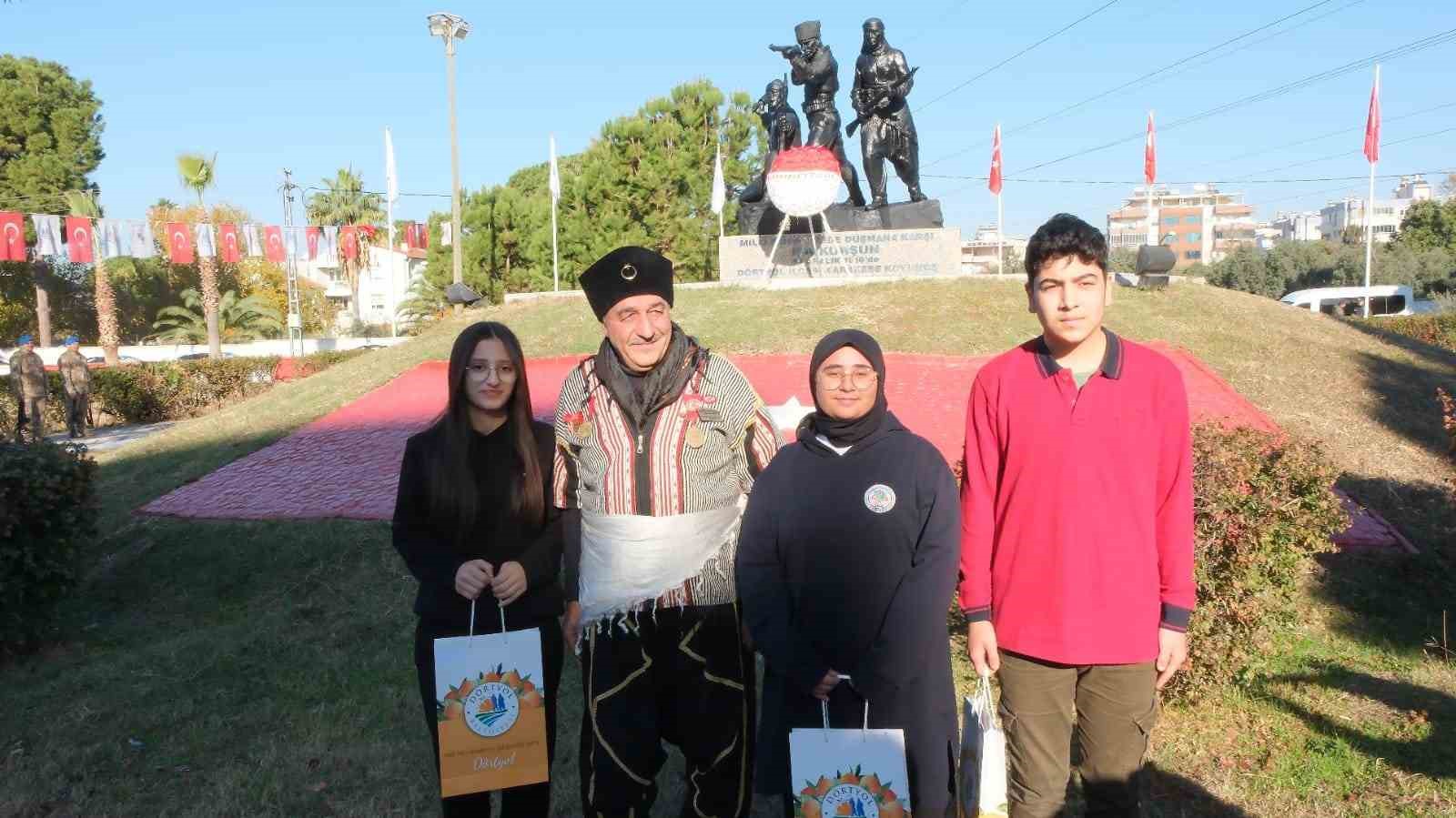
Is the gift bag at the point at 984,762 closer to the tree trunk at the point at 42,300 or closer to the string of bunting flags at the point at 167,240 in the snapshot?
the string of bunting flags at the point at 167,240

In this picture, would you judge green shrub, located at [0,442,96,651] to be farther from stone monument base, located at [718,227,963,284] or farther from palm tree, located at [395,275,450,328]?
palm tree, located at [395,275,450,328]

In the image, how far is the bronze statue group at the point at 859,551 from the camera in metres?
2.28

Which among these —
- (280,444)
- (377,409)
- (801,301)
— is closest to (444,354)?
(377,409)

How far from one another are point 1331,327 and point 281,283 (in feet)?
140

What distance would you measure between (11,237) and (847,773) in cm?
2290

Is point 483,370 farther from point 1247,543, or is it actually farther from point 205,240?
point 205,240

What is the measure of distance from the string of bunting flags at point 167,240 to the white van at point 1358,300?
26.1 metres

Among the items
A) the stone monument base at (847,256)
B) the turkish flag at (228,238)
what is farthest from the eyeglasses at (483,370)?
the turkish flag at (228,238)

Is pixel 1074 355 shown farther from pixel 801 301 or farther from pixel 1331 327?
pixel 1331 327

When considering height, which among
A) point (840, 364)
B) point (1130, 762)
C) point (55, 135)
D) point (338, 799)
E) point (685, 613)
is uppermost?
point (55, 135)

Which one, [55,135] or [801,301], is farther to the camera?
[55,135]

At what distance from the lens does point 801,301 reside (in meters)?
12.4

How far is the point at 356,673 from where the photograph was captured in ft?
15.8

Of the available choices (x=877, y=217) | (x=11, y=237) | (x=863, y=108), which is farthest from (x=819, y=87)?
(x=11, y=237)
